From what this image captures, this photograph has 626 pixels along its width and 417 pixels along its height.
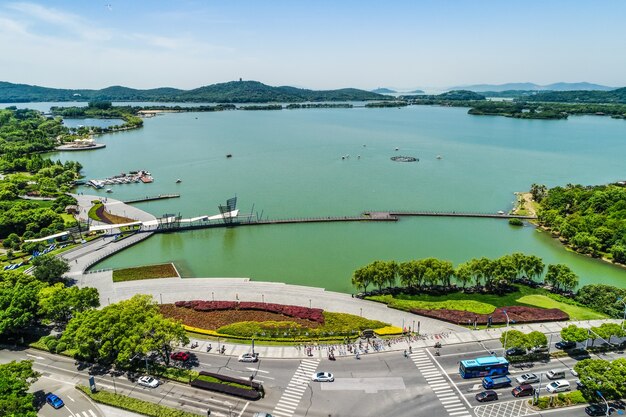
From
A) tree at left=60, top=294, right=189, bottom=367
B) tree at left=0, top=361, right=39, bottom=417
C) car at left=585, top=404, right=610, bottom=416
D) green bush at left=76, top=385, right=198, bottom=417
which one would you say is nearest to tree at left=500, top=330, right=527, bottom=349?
car at left=585, top=404, right=610, bottom=416

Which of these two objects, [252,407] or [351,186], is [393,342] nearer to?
[252,407]

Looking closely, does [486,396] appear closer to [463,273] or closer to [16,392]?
[463,273]

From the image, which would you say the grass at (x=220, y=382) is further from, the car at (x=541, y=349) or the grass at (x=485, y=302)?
the car at (x=541, y=349)

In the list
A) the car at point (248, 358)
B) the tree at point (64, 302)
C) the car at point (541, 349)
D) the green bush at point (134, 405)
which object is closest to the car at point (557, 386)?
the car at point (541, 349)

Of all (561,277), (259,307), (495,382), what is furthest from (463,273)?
(259,307)

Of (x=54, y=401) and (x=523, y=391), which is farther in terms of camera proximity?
(x=523, y=391)
